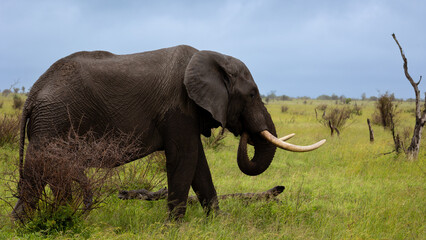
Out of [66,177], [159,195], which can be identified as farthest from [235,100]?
[66,177]

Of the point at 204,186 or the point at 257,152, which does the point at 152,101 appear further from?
the point at 257,152

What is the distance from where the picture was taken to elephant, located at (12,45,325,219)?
4.73m

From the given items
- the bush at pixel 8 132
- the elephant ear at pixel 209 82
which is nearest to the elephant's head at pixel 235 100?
the elephant ear at pixel 209 82

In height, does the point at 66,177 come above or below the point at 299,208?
above

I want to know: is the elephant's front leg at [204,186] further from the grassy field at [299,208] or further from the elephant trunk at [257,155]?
the elephant trunk at [257,155]

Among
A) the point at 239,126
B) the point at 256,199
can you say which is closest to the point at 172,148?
the point at 239,126

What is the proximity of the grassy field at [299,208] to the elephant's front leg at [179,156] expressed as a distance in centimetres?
27

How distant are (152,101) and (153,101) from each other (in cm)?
1

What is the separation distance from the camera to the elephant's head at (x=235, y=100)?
4.81 meters

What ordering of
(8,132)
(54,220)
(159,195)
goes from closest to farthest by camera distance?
1. (54,220)
2. (159,195)
3. (8,132)

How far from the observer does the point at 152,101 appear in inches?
194

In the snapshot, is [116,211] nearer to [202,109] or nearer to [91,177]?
[91,177]

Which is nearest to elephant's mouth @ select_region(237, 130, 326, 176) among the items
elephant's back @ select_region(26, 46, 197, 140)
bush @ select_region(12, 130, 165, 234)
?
elephant's back @ select_region(26, 46, 197, 140)

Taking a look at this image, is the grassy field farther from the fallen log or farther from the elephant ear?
the elephant ear
